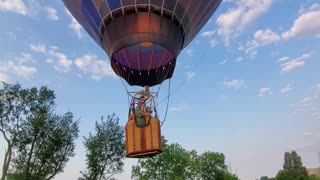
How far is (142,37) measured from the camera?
13852 millimetres

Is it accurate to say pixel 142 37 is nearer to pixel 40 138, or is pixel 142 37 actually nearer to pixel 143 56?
pixel 143 56

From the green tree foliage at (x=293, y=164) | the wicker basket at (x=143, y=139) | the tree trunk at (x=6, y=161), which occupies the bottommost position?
the wicker basket at (x=143, y=139)

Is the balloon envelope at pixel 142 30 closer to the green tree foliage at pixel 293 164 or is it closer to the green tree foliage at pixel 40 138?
the green tree foliage at pixel 40 138

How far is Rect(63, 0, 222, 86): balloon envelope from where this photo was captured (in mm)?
13984

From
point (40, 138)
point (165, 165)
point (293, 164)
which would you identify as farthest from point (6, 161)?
point (293, 164)

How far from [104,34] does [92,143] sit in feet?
87.7

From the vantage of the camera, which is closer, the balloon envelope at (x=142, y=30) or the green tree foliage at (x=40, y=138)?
the balloon envelope at (x=142, y=30)

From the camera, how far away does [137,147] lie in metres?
12.8

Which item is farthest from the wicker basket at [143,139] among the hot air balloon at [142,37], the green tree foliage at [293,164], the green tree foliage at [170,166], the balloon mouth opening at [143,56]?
the green tree foliage at [293,164]

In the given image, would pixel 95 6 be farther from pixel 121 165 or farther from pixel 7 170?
pixel 121 165

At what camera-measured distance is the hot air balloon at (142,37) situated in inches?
514

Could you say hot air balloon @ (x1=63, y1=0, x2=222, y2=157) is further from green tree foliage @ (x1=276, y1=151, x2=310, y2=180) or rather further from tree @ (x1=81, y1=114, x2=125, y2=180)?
green tree foliage @ (x1=276, y1=151, x2=310, y2=180)

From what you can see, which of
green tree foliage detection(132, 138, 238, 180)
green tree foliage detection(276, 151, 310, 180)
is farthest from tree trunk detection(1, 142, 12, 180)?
green tree foliage detection(276, 151, 310, 180)

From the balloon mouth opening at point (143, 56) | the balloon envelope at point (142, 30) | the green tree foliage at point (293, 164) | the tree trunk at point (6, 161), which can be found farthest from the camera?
the green tree foliage at point (293, 164)
